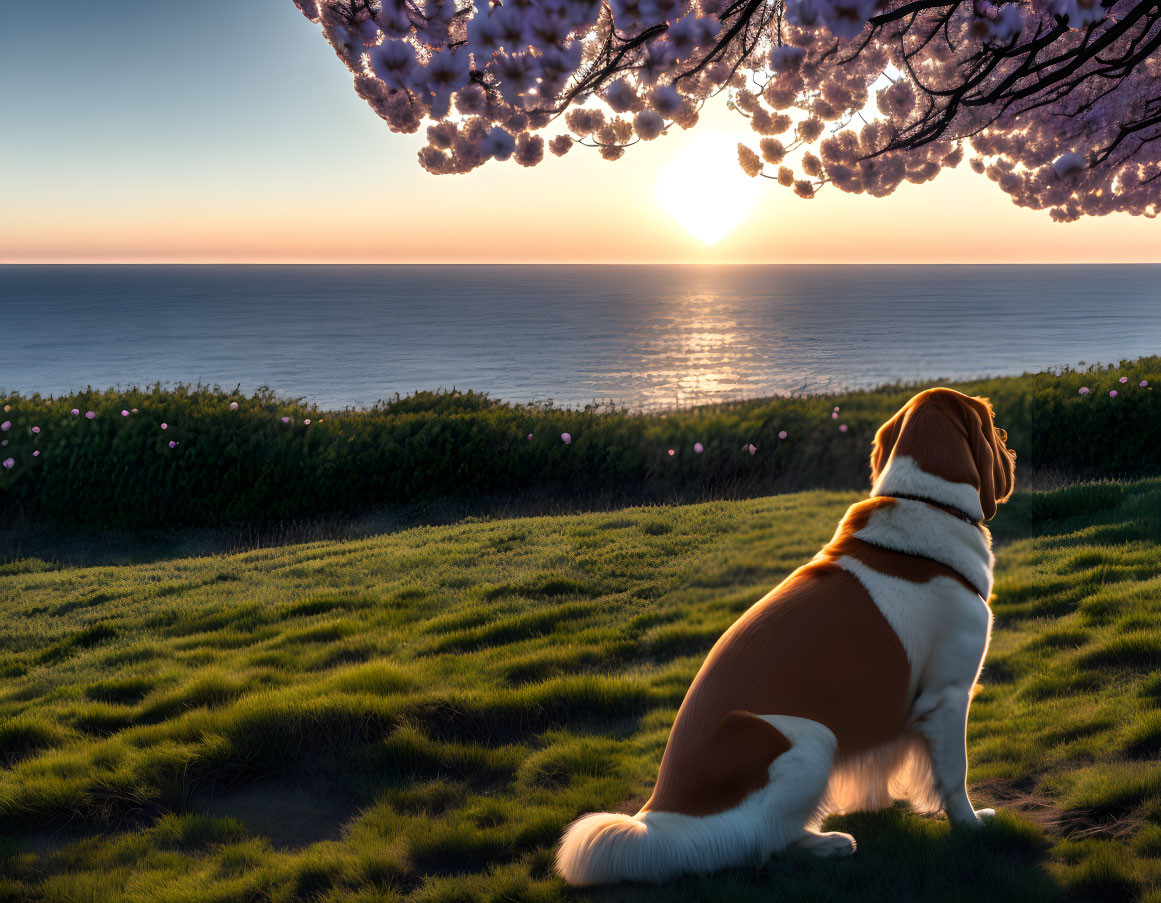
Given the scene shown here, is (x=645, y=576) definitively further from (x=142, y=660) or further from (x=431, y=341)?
(x=431, y=341)

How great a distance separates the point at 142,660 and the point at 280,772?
3002 millimetres

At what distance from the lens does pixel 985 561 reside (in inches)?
137

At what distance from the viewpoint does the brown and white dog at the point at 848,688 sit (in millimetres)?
3100

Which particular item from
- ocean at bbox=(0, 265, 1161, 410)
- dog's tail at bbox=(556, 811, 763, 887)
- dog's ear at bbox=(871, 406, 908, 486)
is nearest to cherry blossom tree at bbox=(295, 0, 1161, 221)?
dog's ear at bbox=(871, 406, 908, 486)

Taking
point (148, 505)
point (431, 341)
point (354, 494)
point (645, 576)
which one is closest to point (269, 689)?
point (645, 576)

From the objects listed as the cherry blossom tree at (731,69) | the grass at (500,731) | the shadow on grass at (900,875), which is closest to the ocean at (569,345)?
the cherry blossom tree at (731,69)

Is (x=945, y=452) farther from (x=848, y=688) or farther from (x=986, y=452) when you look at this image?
(x=848, y=688)

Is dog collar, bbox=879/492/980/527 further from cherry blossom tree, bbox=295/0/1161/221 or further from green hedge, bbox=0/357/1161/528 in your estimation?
green hedge, bbox=0/357/1161/528

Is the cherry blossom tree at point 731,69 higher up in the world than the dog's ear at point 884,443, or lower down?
higher up

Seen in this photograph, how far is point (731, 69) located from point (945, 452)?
534 centimetres

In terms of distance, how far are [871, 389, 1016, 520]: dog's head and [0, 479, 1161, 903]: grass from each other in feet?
4.13

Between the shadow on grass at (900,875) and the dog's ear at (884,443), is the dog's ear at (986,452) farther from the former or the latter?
the shadow on grass at (900,875)

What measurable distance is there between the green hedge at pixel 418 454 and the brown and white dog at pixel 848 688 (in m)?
9.57

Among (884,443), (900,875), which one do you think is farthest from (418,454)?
(900,875)
